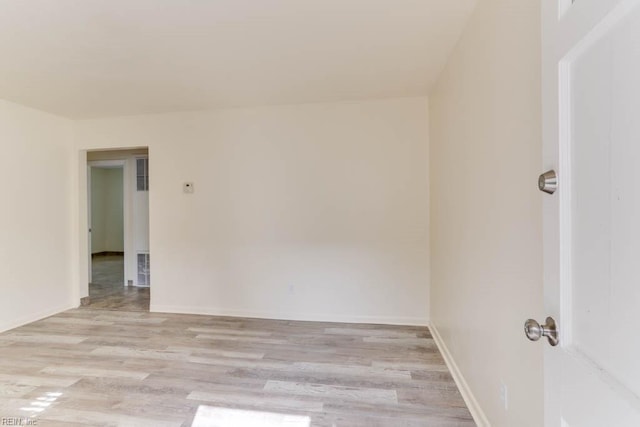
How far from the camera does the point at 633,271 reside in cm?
55

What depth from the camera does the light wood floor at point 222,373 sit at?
2.01 metres

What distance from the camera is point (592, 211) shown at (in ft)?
2.17

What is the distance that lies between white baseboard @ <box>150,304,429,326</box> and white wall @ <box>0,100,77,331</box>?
1.25 meters

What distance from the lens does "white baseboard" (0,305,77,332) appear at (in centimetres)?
A: 338

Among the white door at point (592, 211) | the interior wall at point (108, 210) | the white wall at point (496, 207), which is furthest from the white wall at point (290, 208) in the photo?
the interior wall at point (108, 210)

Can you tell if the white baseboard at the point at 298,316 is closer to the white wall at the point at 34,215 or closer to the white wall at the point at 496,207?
the white wall at the point at 496,207

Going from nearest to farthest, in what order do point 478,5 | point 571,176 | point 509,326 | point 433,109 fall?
1. point 571,176
2. point 509,326
3. point 478,5
4. point 433,109

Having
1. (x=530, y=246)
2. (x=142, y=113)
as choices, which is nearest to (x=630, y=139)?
(x=530, y=246)

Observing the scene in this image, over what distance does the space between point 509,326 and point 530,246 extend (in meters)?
0.44

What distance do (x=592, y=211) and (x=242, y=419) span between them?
2.08 metres

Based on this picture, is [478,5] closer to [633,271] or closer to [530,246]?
[530,246]

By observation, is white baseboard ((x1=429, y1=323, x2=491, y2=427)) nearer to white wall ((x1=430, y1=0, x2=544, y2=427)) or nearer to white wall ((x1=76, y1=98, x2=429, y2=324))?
white wall ((x1=430, y1=0, x2=544, y2=427))

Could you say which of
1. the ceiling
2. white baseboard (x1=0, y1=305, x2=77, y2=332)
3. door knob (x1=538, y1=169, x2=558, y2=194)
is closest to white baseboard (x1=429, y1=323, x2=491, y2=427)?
door knob (x1=538, y1=169, x2=558, y2=194)

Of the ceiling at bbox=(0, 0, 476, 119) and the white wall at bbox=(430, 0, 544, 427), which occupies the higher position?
the ceiling at bbox=(0, 0, 476, 119)
